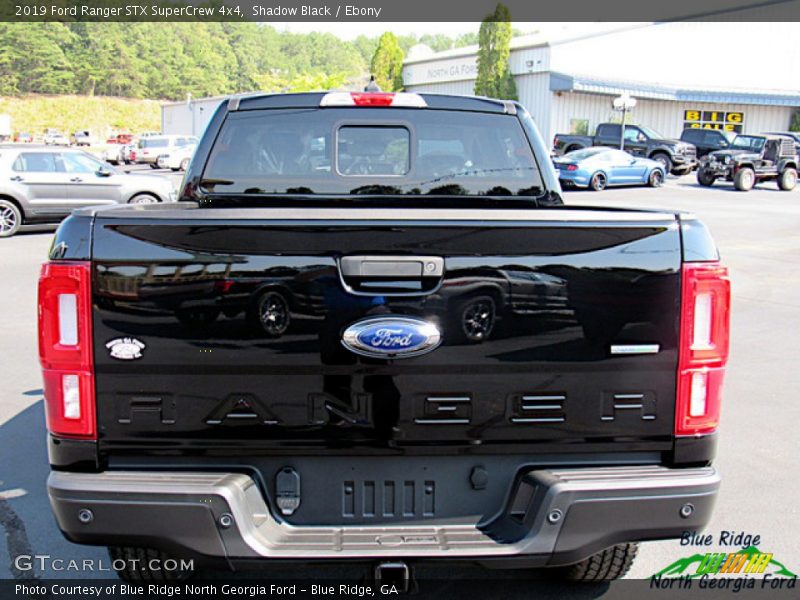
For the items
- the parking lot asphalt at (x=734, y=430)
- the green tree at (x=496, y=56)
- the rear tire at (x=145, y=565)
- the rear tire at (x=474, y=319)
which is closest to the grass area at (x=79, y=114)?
the green tree at (x=496, y=56)

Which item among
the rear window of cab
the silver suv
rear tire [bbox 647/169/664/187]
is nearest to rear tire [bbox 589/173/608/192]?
rear tire [bbox 647/169/664/187]

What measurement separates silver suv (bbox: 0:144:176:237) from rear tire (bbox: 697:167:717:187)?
72.2 ft

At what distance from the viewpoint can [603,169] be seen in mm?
26594

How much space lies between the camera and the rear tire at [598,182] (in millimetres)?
26266

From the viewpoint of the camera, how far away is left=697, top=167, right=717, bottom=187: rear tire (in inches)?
1199

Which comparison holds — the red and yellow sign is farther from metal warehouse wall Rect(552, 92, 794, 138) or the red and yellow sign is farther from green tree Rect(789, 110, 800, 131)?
green tree Rect(789, 110, 800, 131)

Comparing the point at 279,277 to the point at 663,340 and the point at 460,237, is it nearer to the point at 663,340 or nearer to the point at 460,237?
the point at 460,237

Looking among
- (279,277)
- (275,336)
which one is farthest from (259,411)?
(279,277)

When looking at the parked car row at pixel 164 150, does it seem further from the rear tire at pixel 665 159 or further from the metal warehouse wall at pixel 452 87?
the rear tire at pixel 665 159

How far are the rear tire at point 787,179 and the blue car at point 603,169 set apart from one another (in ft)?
15.6

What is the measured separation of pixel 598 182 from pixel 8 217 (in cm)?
1854

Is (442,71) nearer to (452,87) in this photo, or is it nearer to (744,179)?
(452,87)

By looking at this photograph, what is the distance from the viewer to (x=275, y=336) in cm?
248

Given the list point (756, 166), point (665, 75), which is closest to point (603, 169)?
point (756, 166)
